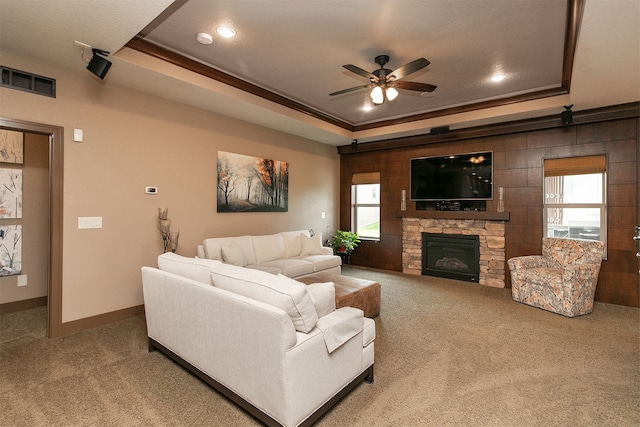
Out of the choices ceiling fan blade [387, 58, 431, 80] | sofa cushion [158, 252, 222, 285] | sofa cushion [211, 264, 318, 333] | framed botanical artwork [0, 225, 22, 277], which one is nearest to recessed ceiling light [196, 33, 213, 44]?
ceiling fan blade [387, 58, 431, 80]

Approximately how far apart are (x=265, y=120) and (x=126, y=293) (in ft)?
10.1

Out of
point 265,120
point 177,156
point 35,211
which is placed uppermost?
point 265,120

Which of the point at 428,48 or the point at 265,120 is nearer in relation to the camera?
the point at 428,48

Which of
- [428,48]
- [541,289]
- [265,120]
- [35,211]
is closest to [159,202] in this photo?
[35,211]

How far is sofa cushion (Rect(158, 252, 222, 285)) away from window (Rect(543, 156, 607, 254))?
16.3ft

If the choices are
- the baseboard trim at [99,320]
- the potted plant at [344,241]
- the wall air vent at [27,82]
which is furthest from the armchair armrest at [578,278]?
the wall air vent at [27,82]

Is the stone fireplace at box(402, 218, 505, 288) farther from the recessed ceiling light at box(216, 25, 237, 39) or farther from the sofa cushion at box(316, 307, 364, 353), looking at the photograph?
the recessed ceiling light at box(216, 25, 237, 39)

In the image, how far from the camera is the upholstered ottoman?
3.40 m

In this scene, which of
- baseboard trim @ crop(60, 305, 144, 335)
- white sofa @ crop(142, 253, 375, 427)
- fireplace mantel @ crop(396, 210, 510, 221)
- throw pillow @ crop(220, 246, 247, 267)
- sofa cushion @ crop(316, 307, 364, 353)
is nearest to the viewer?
white sofa @ crop(142, 253, 375, 427)

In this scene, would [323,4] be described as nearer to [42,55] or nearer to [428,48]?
[428,48]

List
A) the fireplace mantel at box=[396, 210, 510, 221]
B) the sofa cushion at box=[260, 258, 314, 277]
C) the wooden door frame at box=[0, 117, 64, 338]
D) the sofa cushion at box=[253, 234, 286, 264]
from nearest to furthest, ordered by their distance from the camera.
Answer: the wooden door frame at box=[0, 117, 64, 338] < the sofa cushion at box=[260, 258, 314, 277] < the sofa cushion at box=[253, 234, 286, 264] < the fireplace mantel at box=[396, 210, 510, 221]

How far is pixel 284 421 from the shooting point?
179 cm

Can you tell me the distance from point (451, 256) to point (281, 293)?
4.78 m

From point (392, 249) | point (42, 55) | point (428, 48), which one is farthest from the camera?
point (392, 249)
